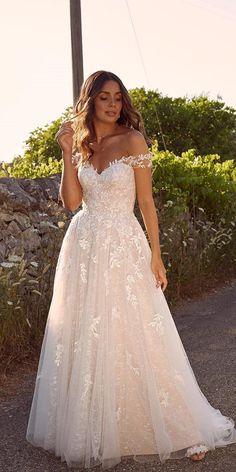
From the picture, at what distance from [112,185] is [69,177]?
1.14 ft

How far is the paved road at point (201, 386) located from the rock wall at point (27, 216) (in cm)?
163

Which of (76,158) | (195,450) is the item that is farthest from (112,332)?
(76,158)

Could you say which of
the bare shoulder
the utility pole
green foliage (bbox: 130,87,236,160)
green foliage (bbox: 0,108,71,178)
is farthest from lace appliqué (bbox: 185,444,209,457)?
green foliage (bbox: 130,87,236,160)

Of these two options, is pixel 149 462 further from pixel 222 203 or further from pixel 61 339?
pixel 222 203

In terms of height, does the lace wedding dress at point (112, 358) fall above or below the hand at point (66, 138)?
below

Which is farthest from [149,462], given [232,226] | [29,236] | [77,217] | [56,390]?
[232,226]

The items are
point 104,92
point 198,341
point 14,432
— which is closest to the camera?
point 104,92

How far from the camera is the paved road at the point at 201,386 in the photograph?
13.4 ft

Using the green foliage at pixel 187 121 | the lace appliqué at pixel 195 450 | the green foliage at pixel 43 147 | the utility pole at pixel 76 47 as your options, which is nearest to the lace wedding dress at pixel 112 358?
the lace appliqué at pixel 195 450

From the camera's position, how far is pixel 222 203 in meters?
11.0

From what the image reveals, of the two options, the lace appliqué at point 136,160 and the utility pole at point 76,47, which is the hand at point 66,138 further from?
the utility pole at point 76,47

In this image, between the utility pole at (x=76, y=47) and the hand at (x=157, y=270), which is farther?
the utility pole at (x=76, y=47)

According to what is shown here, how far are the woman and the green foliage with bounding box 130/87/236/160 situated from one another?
13116 millimetres

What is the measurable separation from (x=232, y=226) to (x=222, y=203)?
394 mm
